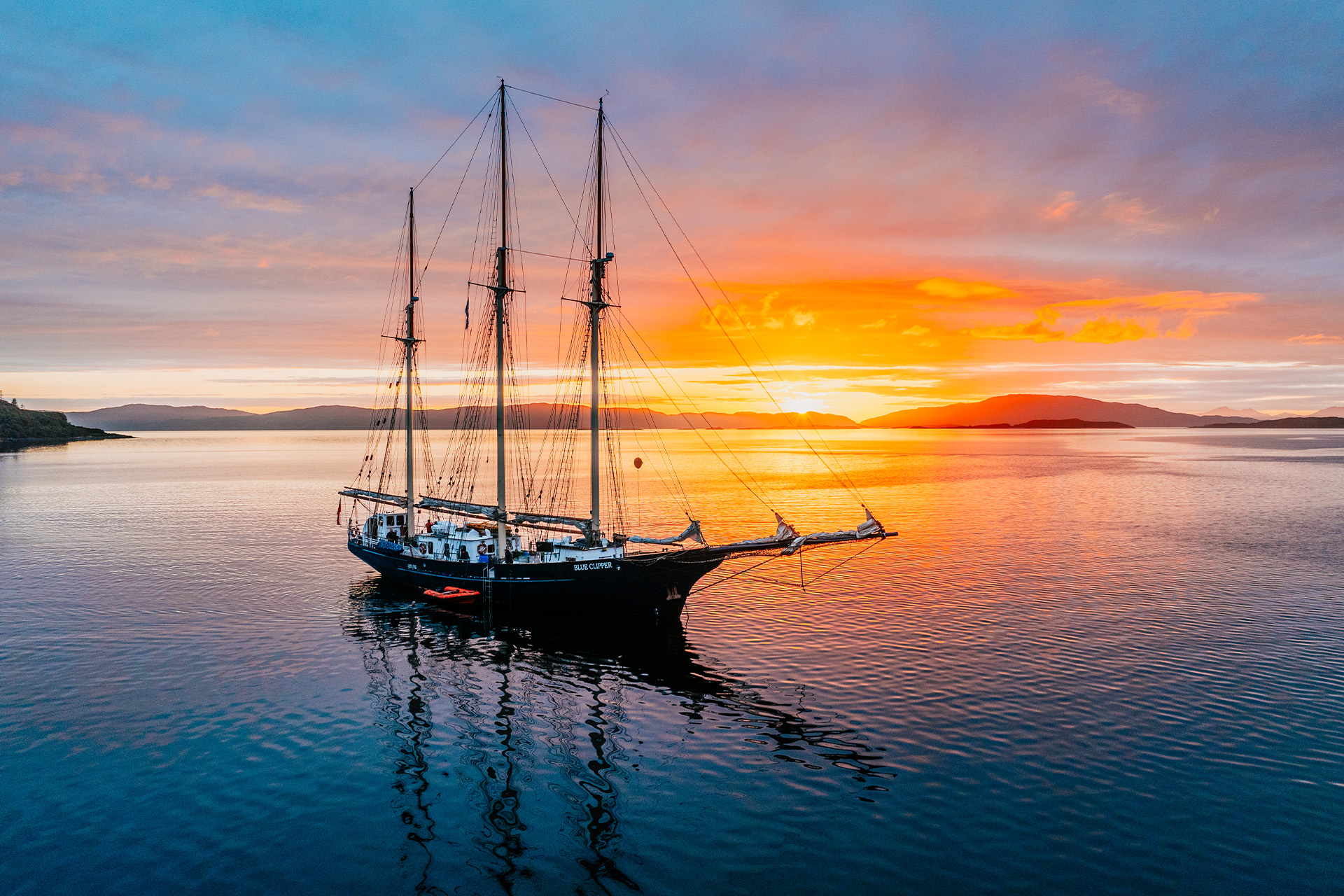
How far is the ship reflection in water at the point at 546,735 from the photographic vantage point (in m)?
20.8

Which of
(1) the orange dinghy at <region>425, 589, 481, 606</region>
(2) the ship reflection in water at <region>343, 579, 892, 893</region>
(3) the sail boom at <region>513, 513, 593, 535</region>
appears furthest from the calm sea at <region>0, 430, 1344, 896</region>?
(3) the sail boom at <region>513, 513, 593, 535</region>

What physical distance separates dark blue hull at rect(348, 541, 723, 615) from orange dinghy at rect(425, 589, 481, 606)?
0.57 m

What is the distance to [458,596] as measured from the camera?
49.5 meters

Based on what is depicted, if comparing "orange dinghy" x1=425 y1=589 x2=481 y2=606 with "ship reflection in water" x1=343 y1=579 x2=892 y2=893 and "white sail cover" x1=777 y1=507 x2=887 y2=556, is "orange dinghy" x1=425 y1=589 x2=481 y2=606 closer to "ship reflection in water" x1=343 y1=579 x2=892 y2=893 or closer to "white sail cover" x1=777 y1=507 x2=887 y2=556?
"ship reflection in water" x1=343 y1=579 x2=892 y2=893

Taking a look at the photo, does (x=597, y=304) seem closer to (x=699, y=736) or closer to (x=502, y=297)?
(x=502, y=297)

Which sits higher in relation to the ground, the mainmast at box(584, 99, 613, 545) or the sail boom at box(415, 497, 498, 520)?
the mainmast at box(584, 99, 613, 545)

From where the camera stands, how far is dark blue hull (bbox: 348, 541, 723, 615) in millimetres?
43594

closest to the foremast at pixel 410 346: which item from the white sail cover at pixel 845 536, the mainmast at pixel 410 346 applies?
the mainmast at pixel 410 346

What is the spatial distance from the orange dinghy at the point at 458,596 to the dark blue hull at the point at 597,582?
567mm

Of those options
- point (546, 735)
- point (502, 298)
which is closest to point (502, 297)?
point (502, 298)

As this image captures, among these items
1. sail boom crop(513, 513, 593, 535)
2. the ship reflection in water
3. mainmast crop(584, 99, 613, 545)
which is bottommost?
the ship reflection in water

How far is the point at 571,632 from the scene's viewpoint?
1743 inches

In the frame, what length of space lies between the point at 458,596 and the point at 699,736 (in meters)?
26.5

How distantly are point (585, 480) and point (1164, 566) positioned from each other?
11669cm
